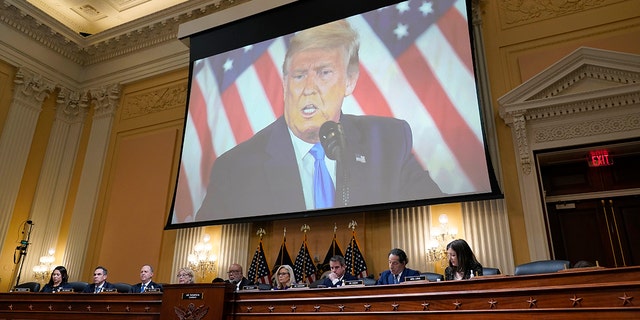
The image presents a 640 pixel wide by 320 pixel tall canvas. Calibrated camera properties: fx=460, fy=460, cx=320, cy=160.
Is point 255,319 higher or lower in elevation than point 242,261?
lower

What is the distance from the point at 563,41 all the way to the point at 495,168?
5.89ft

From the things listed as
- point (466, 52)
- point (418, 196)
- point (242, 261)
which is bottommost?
point (242, 261)

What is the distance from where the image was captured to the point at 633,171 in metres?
5.61

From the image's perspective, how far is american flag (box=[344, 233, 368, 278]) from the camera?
5473 millimetres

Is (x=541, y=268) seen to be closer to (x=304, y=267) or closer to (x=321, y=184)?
(x=321, y=184)

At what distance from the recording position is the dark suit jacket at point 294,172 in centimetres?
530

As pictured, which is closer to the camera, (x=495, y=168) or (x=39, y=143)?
(x=495, y=168)

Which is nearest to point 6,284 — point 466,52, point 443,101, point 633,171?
point 443,101

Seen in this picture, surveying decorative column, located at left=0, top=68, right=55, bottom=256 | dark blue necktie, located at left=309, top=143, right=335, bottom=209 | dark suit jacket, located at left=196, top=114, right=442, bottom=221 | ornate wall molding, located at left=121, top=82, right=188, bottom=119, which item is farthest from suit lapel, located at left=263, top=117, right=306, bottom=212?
decorative column, located at left=0, top=68, right=55, bottom=256

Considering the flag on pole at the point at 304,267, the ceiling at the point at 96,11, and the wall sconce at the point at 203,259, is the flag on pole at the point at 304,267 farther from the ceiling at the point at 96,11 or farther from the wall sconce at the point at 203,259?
the ceiling at the point at 96,11

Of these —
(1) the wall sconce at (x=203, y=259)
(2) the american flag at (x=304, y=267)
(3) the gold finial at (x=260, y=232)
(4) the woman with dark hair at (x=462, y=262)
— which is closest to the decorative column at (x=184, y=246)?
(1) the wall sconce at (x=203, y=259)

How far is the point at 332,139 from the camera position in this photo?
5.89 m

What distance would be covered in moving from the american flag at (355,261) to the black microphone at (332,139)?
Result: 3.54ft

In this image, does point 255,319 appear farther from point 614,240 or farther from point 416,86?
point 614,240
